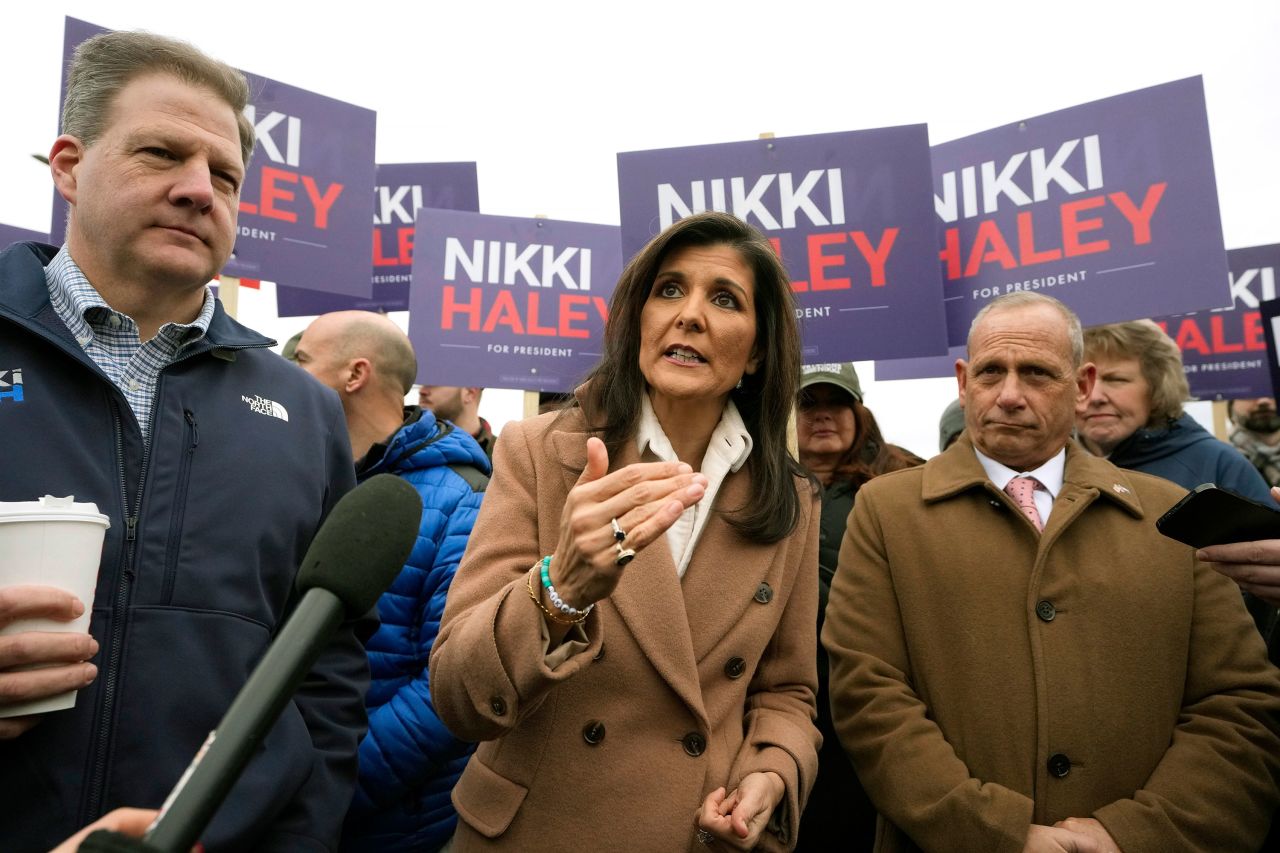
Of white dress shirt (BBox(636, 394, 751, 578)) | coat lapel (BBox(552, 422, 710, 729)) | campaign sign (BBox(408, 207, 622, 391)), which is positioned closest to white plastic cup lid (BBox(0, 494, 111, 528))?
coat lapel (BBox(552, 422, 710, 729))

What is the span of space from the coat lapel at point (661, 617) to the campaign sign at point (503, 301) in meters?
3.77

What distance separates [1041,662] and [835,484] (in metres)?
1.69

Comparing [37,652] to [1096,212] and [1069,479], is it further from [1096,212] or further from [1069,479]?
[1096,212]

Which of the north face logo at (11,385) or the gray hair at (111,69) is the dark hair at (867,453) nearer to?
the gray hair at (111,69)

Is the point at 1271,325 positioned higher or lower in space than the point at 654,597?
higher

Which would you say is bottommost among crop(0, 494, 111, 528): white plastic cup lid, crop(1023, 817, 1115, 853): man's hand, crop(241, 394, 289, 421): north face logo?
crop(1023, 817, 1115, 853): man's hand

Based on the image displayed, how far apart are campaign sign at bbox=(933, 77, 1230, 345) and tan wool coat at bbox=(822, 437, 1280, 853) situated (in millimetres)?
2061

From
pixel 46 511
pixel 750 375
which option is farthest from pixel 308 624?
pixel 750 375

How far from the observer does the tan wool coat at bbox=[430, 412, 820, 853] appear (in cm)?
220

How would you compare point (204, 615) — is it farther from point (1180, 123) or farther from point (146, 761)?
point (1180, 123)

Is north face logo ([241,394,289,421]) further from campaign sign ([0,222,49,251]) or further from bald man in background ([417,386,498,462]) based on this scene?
campaign sign ([0,222,49,251])

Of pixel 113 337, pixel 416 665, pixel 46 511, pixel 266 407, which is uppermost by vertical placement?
pixel 113 337

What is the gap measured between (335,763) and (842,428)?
3116mm

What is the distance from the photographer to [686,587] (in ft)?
8.47
